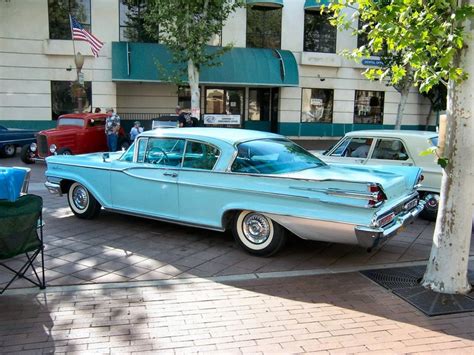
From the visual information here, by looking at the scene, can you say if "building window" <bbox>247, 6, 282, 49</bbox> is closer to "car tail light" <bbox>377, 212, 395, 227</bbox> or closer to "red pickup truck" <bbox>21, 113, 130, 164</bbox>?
"red pickup truck" <bbox>21, 113, 130, 164</bbox>

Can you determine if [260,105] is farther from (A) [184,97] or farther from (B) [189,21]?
(B) [189,21]

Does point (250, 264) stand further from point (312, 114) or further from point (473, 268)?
point (312, 114)

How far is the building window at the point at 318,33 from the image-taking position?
73.6ft

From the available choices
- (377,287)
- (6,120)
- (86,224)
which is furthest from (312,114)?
(377,287)

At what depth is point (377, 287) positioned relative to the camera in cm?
498

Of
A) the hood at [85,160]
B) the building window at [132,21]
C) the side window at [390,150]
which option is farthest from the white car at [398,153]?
the building window at [132,21]

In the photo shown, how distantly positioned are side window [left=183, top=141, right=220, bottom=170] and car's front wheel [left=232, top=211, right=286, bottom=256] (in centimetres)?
80

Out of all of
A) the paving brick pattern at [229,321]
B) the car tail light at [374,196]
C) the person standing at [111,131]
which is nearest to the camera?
the paving brick pattern at [229,321]

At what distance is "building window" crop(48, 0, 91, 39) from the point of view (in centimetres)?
1920

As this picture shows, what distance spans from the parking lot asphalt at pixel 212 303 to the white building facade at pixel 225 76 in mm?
13714

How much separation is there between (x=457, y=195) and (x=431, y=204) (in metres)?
3.49

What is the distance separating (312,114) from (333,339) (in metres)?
20.2

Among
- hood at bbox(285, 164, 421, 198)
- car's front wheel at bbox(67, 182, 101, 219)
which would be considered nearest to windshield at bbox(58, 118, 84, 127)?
car's front wheel at bbox(67, 182, 101, 219)

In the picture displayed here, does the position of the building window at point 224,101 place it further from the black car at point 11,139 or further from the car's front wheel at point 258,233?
the car's front wheel at point 258,233
